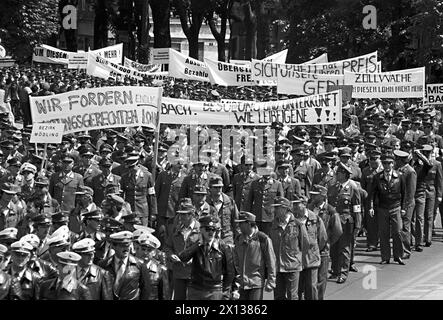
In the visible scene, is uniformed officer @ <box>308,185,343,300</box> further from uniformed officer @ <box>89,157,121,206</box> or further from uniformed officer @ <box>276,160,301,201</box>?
uniformed officer @ <box>89,157,121,206</box>

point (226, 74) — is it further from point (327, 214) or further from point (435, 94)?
point (327, 214)

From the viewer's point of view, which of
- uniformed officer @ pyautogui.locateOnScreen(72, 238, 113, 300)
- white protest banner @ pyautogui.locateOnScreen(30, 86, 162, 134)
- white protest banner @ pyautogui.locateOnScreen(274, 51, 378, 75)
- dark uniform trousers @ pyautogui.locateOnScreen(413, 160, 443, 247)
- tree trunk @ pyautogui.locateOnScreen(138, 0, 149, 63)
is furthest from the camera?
tree trunk @ pyautogui.locateOnScreen(138, 0, 149, 63)

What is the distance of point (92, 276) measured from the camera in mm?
10820

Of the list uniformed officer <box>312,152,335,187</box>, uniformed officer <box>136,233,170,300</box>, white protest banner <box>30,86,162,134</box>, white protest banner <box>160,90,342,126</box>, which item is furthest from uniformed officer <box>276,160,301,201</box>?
uniformed officer <box>136,233,170,300</box>

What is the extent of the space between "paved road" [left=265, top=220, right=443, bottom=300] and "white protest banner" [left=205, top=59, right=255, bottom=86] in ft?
33.2

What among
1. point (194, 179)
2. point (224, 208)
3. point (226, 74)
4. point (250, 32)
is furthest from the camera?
point (250, 32)

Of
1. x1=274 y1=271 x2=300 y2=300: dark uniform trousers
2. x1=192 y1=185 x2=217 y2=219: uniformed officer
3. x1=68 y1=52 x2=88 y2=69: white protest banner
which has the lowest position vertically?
x1=274 y1=271 x2=300 y2=300: dark uniform trousers

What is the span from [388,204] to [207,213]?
4276mm

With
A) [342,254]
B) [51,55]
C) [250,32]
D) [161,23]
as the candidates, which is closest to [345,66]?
[342,254]

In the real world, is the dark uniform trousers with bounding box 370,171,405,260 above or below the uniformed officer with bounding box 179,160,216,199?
below

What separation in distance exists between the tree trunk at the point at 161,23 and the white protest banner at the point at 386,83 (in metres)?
36.1

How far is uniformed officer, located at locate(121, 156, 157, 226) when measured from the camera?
17188 millimetres

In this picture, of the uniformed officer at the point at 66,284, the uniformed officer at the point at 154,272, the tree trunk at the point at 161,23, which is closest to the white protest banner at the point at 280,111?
the uniformed officer at the point at 154,272

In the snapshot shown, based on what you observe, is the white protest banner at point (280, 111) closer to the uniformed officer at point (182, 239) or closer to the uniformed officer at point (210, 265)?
the uniformed officer at point (182, 239)
